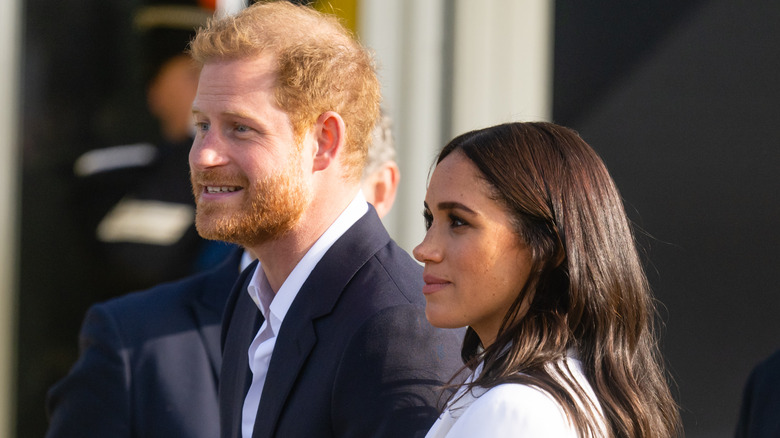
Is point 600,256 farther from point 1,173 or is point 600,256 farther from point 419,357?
point 1,173

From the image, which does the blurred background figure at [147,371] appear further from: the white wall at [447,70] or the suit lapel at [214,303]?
the white wall at [447,70]

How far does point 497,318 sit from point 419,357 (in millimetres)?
220

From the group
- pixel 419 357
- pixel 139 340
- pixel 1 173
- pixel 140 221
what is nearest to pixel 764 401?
pixel 419 357

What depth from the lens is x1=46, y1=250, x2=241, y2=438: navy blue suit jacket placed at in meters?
2.34

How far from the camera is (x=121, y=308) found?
2514 mm

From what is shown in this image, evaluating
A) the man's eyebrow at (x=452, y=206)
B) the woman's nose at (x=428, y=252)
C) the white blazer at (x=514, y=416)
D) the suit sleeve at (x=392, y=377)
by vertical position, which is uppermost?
the man's eyebrow at (x=452, y=206)

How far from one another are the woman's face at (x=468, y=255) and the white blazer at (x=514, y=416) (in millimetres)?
190

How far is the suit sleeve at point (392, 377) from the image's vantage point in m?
1.58

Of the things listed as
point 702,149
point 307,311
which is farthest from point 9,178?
point 702,149

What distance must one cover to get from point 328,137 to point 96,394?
92 centimetres

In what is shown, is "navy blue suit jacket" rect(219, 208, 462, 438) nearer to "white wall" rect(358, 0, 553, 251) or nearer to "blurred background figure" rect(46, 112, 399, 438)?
"blurred background figure" rect(46, 112, 399, 438)

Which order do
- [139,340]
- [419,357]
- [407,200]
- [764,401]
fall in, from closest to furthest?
[419,357], [764,401], [139,340], [407,200]

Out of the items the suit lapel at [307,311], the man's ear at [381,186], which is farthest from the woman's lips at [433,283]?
the man's ear at [381,186]

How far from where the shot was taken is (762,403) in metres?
2.24
